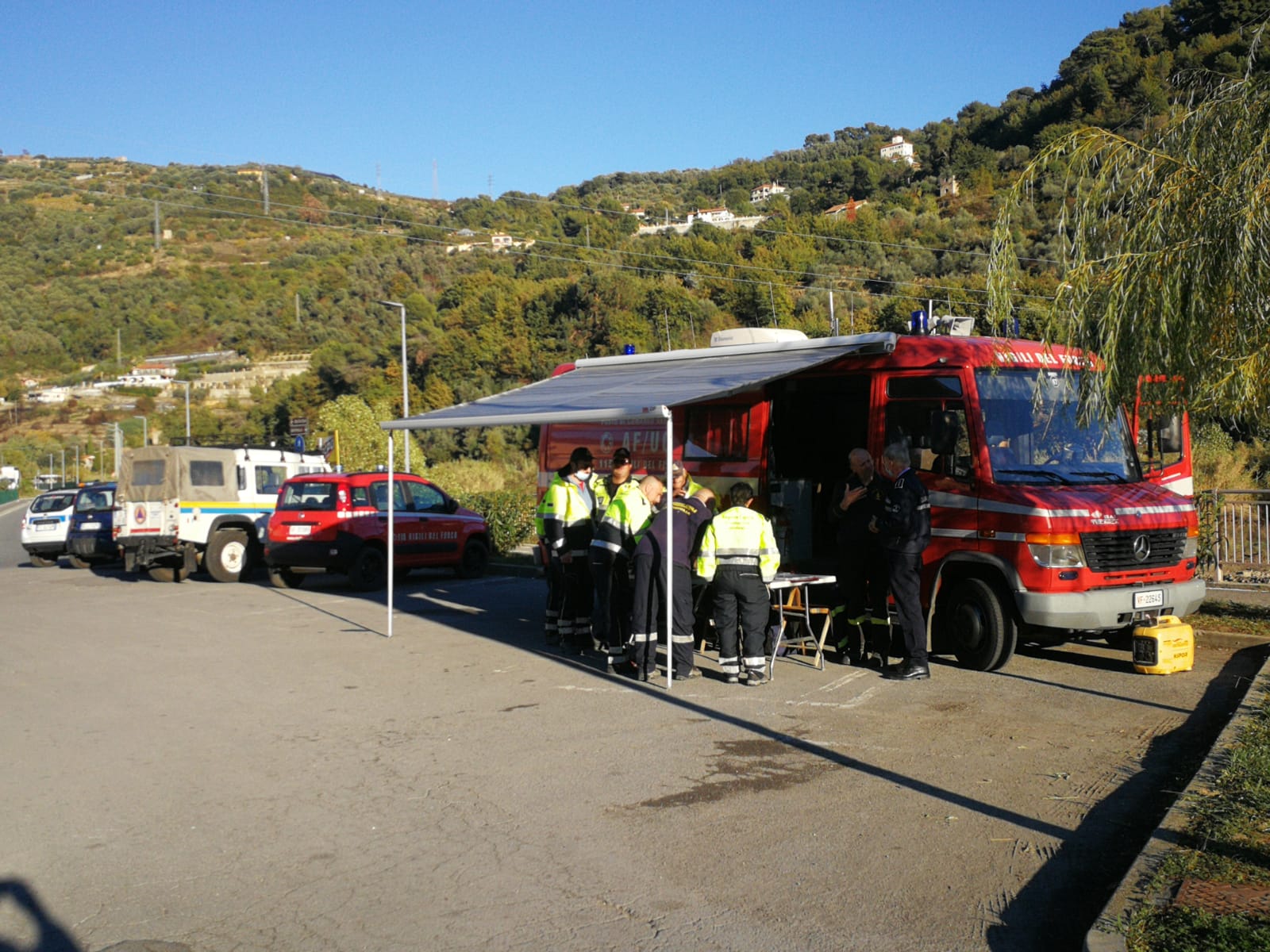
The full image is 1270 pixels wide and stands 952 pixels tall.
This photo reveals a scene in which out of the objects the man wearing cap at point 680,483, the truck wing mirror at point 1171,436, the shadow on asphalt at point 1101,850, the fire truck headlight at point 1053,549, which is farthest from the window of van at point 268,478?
the shadow on asphalt at point 1101,850

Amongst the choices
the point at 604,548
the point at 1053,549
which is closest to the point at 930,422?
the point at 1053,549

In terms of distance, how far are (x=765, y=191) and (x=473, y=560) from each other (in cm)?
7448

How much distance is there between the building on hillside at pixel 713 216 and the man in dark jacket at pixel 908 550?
6570cm

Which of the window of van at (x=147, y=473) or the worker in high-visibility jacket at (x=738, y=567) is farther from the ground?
the window of van at (x=147, y=473)

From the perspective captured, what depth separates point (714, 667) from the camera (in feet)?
34.6

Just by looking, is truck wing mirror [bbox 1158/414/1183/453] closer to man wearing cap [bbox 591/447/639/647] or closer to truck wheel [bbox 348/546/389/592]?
man wearing cap [bbox 591/447/639/647]

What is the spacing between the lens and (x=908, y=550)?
9.52m

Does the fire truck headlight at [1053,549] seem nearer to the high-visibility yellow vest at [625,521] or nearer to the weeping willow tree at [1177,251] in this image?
the weeping willow tree at [1177,251]

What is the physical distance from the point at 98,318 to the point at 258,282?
46.5 feet

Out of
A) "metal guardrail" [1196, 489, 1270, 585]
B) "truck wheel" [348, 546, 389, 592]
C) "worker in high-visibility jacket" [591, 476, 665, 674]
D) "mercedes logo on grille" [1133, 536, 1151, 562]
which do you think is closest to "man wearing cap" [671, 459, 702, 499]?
"worker in high-visibility jacket" [591, 476, 665, 674]

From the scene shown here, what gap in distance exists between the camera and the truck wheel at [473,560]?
19.5 metres

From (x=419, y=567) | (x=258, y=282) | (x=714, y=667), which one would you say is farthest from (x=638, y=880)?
(x=258, y=282)

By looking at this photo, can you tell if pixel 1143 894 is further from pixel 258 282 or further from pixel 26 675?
pixel 258 282

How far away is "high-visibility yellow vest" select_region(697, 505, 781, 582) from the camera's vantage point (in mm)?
9289
